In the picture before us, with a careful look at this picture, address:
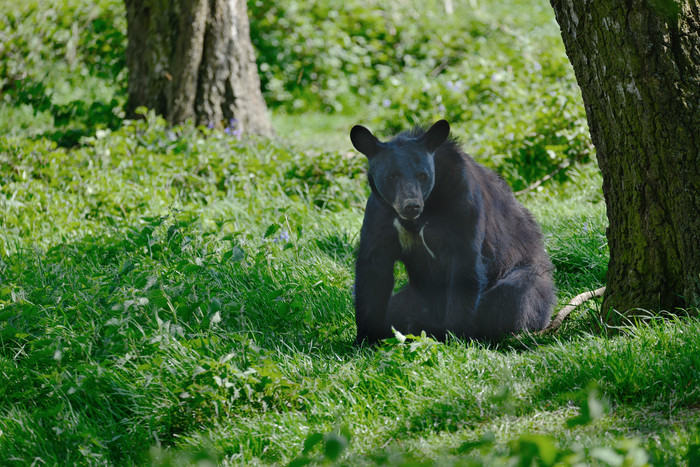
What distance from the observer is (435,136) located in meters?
4.27

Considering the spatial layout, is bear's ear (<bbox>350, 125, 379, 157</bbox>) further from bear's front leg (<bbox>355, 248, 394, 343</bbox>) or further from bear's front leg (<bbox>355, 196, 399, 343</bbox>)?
bear's front leg (<bbox>355, 248, 394, 343</bbox>)

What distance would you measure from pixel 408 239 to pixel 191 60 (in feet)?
16.0

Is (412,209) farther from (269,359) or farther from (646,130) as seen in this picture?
(646,130)

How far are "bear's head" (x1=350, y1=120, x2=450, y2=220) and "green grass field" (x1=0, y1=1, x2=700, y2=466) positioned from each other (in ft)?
2.46

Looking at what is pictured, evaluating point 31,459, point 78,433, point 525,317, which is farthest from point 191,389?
point 525,317

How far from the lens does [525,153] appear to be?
739 cm

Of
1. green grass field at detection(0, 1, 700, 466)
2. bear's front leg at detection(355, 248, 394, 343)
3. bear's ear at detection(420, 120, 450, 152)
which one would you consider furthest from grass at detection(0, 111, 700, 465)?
bear's ear at detection(420, 120, 450, 152)

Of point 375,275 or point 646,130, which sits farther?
point 375,275

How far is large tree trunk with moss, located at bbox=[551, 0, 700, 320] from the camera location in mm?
3482

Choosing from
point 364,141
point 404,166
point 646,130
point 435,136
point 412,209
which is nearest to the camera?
point 646,130

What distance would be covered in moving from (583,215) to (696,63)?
2.46 m

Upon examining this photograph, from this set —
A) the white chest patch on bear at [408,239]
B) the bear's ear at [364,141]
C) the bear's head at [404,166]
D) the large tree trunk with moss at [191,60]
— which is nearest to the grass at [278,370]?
the white chest patch on bear at [408,239]

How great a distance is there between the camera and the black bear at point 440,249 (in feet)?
13.7

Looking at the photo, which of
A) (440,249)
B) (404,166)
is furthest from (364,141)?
Answer: (440,249)
